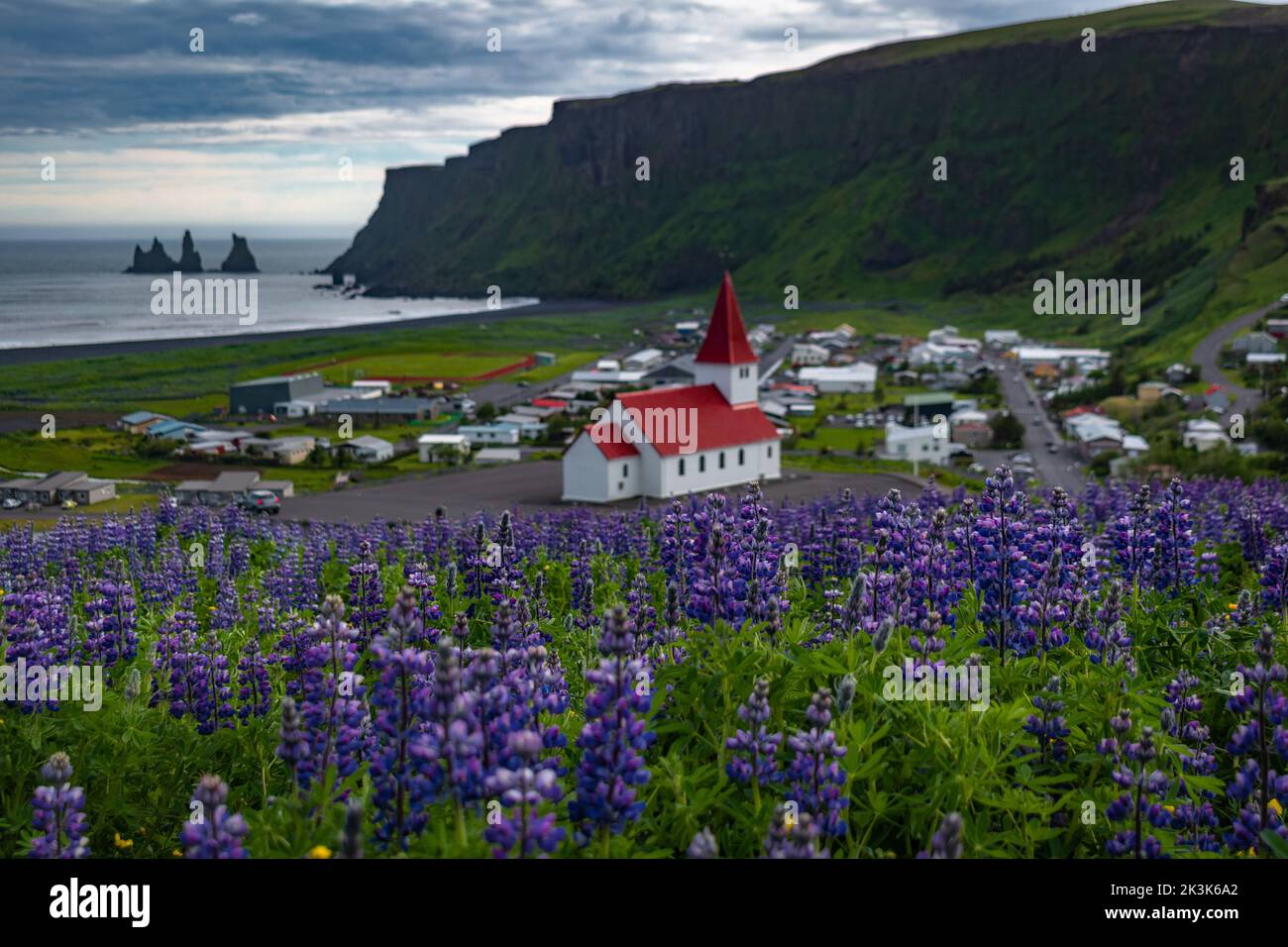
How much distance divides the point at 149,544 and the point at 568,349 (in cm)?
13924

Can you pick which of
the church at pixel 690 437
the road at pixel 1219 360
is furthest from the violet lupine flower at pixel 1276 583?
the road at pixel 1219 360

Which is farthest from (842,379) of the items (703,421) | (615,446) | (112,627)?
(112,627)

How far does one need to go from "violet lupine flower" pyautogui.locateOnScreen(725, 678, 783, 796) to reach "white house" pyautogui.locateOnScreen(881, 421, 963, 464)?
6839 centimetres

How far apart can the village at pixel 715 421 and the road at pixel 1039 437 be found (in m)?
0.31

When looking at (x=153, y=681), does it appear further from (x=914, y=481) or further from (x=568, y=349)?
(x=568, y=349)

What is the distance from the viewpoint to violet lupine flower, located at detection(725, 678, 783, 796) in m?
5.22

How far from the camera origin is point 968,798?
17.3ft

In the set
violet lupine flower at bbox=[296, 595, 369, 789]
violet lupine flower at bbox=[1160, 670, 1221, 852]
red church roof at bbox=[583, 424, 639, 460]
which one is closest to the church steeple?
red church roof at bbox=[583, 424, 639, 460]

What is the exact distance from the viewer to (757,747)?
5.29 m

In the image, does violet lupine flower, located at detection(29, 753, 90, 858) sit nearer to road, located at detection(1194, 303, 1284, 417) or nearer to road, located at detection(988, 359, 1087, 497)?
road, located at detection(988, 359, 1087, 497)

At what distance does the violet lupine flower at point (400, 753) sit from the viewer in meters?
4.64

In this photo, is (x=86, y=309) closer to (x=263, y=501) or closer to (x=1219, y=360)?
(x=263, y=501)
